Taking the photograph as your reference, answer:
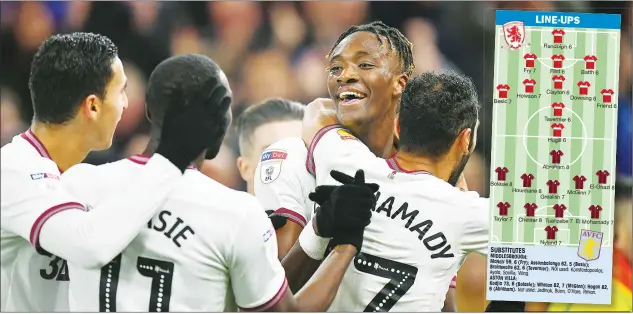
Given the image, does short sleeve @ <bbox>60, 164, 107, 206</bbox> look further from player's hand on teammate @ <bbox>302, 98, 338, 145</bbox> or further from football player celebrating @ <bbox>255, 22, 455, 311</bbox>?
player's hand on teammate @ <bbox>302, 98, 338, 145</bbox>

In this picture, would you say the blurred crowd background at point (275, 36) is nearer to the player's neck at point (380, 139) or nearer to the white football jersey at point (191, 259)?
the player's neck at point (380, 139)

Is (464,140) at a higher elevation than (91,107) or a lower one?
lower

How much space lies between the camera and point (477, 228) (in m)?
3.03

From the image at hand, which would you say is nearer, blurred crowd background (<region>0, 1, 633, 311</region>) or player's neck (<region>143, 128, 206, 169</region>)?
player's neck (<region>143, 128, 206, 169</region>)

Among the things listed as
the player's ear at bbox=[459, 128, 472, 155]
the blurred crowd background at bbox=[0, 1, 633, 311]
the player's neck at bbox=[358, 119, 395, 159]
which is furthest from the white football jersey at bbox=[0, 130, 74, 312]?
the player's ear at bbox=[459, 128, 472, 155]

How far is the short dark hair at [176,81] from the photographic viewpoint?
266 cm

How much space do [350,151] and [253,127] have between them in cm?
45

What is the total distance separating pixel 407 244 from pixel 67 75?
1.50 metres

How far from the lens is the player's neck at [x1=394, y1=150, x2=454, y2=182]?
2.98 m

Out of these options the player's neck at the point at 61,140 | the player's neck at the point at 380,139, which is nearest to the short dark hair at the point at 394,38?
the player's neck at the point at 380,139

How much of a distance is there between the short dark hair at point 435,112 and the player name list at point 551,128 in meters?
0.17

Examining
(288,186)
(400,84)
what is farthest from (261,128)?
(400,84)

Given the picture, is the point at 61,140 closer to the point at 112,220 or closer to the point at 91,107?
the point at 91,107

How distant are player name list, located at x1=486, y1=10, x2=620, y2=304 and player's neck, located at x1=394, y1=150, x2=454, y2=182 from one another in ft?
0.91
